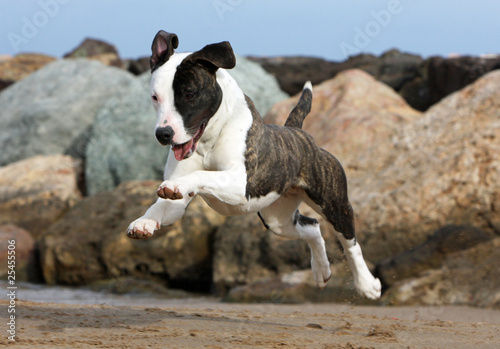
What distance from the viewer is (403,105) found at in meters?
12.8

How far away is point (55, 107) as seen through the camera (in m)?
15.3

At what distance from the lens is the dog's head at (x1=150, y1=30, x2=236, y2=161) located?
446 centimetres

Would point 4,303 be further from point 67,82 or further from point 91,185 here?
point 67,82

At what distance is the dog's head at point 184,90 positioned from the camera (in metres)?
4.46

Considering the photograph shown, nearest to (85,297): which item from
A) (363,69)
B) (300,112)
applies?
(300,112)

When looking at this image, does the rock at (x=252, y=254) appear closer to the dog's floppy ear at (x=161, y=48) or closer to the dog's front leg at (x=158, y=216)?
the dog's front leg at (x=158, y=216)

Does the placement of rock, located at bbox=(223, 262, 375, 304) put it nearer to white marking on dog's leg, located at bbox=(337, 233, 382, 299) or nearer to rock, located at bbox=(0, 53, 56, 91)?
white marking on dog's leg, located at bbox=(337, 233, 382, 299)

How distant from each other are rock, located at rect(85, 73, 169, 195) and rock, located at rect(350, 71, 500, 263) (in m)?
4.91

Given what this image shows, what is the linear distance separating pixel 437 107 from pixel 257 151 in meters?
6.68

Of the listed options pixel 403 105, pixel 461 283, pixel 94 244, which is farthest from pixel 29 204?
pixel 461 283

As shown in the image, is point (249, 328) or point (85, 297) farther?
point (85, 297)

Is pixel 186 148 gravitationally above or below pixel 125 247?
above

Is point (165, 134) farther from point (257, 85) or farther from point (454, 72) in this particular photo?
point (454, 72)

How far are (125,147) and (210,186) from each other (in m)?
9.56
